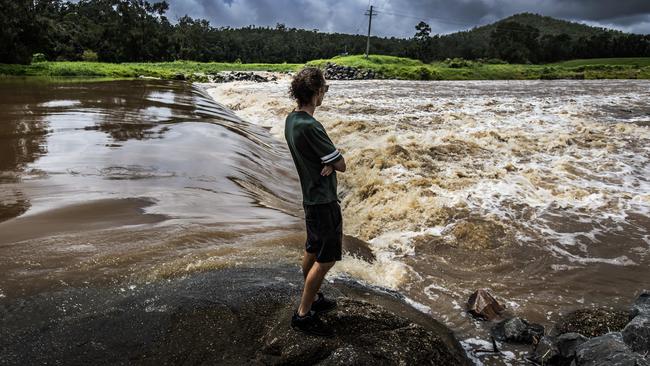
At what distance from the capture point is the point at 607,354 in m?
3.31

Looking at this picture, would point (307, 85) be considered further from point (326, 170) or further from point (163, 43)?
point (163, 43)

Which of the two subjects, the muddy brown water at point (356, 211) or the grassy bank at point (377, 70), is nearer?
the muddy brown water at point (356, 211)

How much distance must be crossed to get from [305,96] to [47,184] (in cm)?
544

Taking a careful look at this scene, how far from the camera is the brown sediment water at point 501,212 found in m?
5.35

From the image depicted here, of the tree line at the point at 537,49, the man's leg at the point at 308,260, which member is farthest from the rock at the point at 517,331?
the tree line at the point at 537,49

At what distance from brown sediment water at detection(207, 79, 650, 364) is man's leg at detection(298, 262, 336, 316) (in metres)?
1.72

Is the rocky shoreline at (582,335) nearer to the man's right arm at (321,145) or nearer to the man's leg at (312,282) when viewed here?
the man's leg at (312,282)

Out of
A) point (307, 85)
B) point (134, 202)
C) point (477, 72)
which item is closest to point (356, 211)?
point (134, 202)

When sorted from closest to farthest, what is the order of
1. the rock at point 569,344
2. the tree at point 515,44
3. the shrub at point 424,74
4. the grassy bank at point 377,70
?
the rock at point 569,344
the grassy bank at point 377,70
the shrub at point 424,74
the tree at point 515,44

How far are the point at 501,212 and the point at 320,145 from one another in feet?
18.5

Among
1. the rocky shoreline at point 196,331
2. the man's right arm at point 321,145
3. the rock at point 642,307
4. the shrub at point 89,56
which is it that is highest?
the shrub at point 89,56

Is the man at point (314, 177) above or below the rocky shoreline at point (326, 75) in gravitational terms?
below

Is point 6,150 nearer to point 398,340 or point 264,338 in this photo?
point 264,338

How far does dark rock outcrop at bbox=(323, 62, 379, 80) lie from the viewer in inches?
2219
